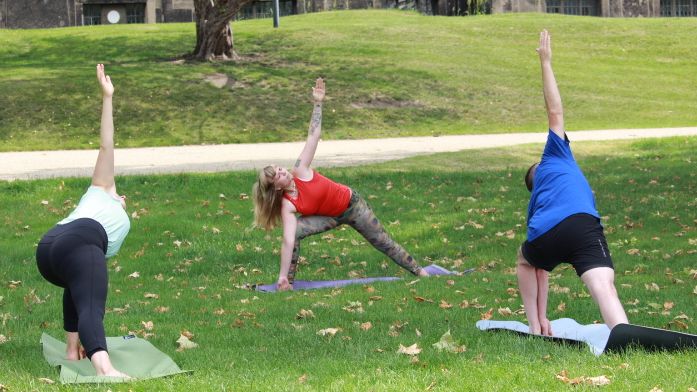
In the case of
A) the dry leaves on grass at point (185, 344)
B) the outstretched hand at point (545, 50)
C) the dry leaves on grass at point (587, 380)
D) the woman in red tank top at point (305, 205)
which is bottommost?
the dry leaves on grass at point (185, 344)

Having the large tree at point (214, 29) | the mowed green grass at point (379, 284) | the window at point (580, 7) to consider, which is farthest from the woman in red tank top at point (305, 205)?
the window at point (580, 7)

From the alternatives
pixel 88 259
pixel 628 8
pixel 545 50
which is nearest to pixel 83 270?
pixel 88 259

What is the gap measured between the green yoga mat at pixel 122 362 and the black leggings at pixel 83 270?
19 cm

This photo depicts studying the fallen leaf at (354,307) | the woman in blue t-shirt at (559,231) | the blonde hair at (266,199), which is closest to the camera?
the woman in blue t-shirt at (559,231)

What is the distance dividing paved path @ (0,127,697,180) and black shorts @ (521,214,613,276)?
12.1 meters

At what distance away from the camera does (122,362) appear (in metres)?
6.69

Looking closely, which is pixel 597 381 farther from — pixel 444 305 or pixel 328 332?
pixel 444 305

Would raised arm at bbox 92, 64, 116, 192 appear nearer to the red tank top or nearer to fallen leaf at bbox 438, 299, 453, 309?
fallen leaf at bbox 438, 299, 453, 309

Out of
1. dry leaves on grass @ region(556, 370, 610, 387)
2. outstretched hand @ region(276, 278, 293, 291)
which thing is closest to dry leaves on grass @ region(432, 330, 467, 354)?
dry leaves on grass @ region(556, 370, 610, 387)

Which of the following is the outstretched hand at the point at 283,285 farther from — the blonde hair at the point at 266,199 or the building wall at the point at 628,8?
the building wall at the point at 628,8

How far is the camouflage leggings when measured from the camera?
10.2 metres

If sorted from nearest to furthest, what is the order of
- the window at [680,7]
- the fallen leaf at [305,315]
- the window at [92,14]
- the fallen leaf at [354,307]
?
the fallen leaf at [305,315], the fallen leaf at [354,307], the window at [92,14], the window at [680,7]

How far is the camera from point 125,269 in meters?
11.6

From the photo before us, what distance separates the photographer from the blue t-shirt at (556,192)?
672cm
